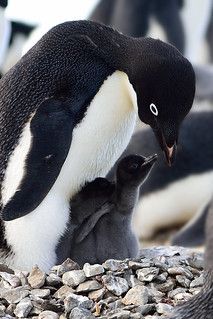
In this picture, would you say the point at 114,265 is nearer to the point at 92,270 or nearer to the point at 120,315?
the point at 92,270

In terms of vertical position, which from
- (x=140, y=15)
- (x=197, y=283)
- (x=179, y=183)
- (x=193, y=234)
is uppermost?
(x=140, y=15)

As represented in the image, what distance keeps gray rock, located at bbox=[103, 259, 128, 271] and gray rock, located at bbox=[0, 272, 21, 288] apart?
1.05ft

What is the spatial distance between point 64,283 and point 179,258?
2.09ft

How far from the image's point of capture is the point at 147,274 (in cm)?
405

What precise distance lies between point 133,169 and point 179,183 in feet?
10.6

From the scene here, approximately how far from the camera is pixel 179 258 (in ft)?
14.6

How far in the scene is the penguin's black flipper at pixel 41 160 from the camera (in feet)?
13.9

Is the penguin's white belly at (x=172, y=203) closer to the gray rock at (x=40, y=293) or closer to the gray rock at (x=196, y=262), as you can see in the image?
the gray rock at (x=196, y=262)

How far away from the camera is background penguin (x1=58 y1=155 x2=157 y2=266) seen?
14.4 feet

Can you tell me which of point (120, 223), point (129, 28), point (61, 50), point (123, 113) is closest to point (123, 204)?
point (120, 223)

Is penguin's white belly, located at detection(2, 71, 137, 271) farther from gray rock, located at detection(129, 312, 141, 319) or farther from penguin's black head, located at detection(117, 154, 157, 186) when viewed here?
gray rock, located at detection(129, 312, 141, 319)

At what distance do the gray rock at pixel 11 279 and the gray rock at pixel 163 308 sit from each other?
0.55m

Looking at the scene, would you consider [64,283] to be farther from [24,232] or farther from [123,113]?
[123,113]

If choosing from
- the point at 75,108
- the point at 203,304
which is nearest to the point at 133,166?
the point at 75,108
